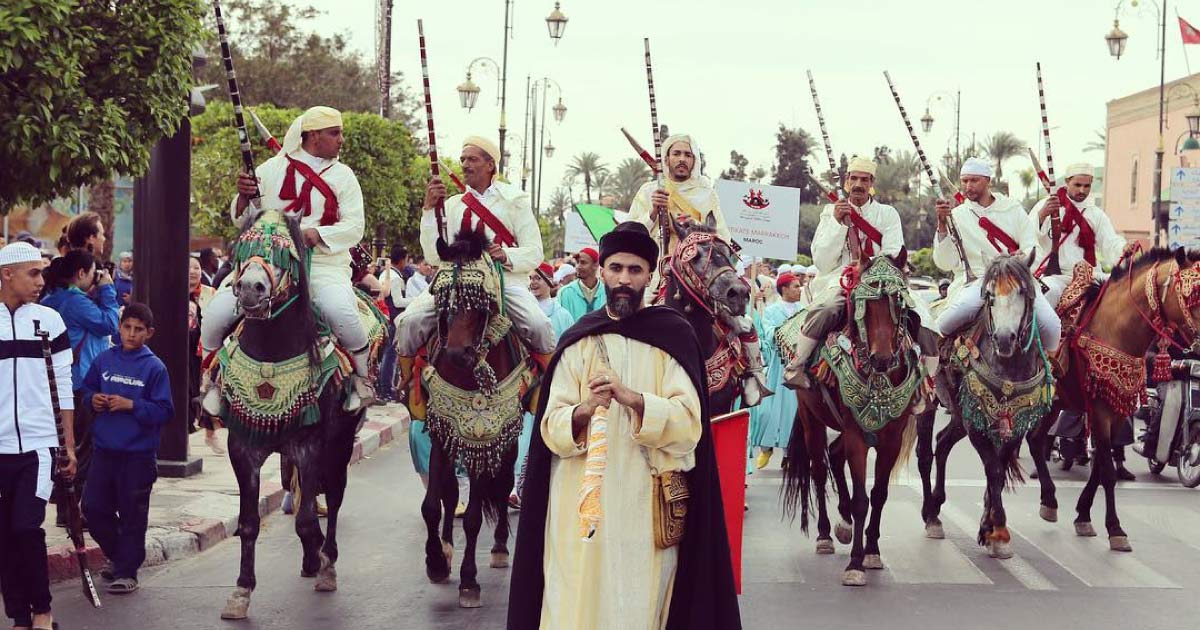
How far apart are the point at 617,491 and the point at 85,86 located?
4.87 m

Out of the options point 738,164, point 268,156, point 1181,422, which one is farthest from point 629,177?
point 1181,422

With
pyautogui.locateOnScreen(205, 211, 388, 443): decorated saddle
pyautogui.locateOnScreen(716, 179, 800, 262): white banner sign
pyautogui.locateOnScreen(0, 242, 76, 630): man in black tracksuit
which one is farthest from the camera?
pyautogui.locateOnScreen(716, 179, 800, 262): white banner sign

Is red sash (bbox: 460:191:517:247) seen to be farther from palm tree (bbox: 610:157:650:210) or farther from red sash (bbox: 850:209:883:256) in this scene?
palm tree (bbox: 610:157:650:210)

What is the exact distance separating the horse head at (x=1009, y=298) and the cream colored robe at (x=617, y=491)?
495 cm

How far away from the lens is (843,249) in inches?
434

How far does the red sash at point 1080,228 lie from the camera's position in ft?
40.7

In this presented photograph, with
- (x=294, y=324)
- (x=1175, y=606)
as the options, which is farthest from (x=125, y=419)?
(x=1175, y=606)

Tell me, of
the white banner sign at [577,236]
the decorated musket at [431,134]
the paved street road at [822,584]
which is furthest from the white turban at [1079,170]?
the white banner sign at [577,236]

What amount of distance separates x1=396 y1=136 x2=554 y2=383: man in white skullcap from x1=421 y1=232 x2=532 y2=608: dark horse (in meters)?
0.15

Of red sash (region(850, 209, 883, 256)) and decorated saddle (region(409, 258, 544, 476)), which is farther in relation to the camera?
red sash (region(850, 209, 883, 256))

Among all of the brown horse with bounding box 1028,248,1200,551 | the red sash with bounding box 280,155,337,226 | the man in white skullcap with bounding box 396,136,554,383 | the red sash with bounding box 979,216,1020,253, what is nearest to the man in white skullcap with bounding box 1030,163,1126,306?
the brown horse with bounding box 1028,248,1200,551

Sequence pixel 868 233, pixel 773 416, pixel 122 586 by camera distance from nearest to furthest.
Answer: pixel 122 586, pixel 868 233, pixel 773 416

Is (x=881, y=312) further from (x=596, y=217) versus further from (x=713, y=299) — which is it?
(x=596, y=217)

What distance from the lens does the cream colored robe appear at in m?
5.66
